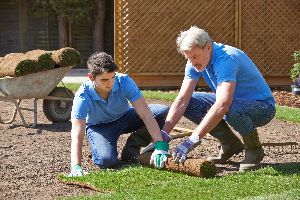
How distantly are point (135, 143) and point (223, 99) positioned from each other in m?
1.37

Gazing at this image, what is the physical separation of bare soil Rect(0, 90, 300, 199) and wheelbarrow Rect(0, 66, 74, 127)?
0.18m

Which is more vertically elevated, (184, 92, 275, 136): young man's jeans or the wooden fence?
(184, 92, 275, 136): young man's jeans

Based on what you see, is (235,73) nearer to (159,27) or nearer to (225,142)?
(225,142)

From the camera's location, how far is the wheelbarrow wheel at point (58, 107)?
10117mm

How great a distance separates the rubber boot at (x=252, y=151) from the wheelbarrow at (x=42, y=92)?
3.82m

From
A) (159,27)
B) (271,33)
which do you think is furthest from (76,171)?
(271,33)

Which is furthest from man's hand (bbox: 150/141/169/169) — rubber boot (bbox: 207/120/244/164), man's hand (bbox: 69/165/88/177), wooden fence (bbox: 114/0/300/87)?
wooden fence (bbox: 114/0/300/87)

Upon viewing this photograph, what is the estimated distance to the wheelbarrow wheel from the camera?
10.1 meters

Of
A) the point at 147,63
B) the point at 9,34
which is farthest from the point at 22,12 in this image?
the point at 147,63

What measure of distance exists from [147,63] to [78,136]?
10207mm

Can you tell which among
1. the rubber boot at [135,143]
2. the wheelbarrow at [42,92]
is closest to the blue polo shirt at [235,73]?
the rubber boot at [135,143]

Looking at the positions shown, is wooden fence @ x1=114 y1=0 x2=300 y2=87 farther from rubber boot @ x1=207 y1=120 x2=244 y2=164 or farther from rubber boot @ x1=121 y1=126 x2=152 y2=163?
rubber boot @ x1=207 y1=120 x2=244 y2=164

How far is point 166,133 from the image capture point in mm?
6527

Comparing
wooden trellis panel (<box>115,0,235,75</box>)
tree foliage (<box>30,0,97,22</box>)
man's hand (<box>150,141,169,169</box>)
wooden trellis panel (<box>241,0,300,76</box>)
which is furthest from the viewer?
tree foliage (<box>30,0,97,22</box>)
